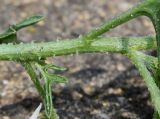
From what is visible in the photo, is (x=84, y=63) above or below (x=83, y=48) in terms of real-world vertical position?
below

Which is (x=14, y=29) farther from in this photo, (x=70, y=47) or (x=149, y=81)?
(x=149, y=81)

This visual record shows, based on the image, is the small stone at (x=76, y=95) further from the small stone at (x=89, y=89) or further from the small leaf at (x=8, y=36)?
the small leaf at (x=8, y=36)

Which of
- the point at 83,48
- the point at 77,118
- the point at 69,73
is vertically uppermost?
the point at 83,48

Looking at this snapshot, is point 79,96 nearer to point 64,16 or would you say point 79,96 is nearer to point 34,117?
point 34,117

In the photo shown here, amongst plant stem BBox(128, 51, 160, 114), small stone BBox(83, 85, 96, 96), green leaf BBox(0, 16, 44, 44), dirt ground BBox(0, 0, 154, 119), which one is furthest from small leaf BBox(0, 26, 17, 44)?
small stone BBox(83, 85, 96, 96)

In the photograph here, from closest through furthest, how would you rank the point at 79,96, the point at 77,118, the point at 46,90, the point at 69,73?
the point at 46,90 < the point at 77,118 < the point at 79,96 < the point at 69,73

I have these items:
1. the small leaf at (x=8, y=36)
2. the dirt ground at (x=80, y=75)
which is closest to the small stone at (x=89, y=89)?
the dirt ground at (x=80, y=75)

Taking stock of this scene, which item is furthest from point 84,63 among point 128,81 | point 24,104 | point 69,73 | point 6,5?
point 6,5

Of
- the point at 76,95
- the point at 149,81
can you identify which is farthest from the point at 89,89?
the point at 149,81
